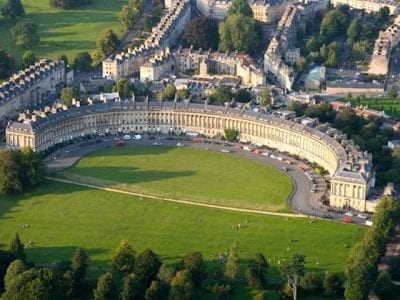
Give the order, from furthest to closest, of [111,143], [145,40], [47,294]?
[145,40] < [111,143] < [47,294]

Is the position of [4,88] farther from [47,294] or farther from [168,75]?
[47,294]

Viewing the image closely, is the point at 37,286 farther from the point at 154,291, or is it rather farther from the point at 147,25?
the point at 147,25

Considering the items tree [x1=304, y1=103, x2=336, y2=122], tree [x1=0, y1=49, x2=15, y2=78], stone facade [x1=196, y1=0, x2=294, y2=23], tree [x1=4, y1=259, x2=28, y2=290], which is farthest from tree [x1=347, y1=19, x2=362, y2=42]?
tree [x1=4, y1=259, x2=28, y2=290]

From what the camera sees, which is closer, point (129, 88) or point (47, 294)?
point (47, 294)

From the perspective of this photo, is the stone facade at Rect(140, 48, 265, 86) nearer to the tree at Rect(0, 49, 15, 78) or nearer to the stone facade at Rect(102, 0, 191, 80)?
the stone facade at Rect(102, 0, 191, 80)

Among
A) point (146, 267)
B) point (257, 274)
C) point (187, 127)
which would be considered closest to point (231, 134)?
point (187, 127)

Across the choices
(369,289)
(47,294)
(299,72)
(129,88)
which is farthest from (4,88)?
(369,289)

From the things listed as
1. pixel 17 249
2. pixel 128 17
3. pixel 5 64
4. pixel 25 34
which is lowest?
pixel 17 249
